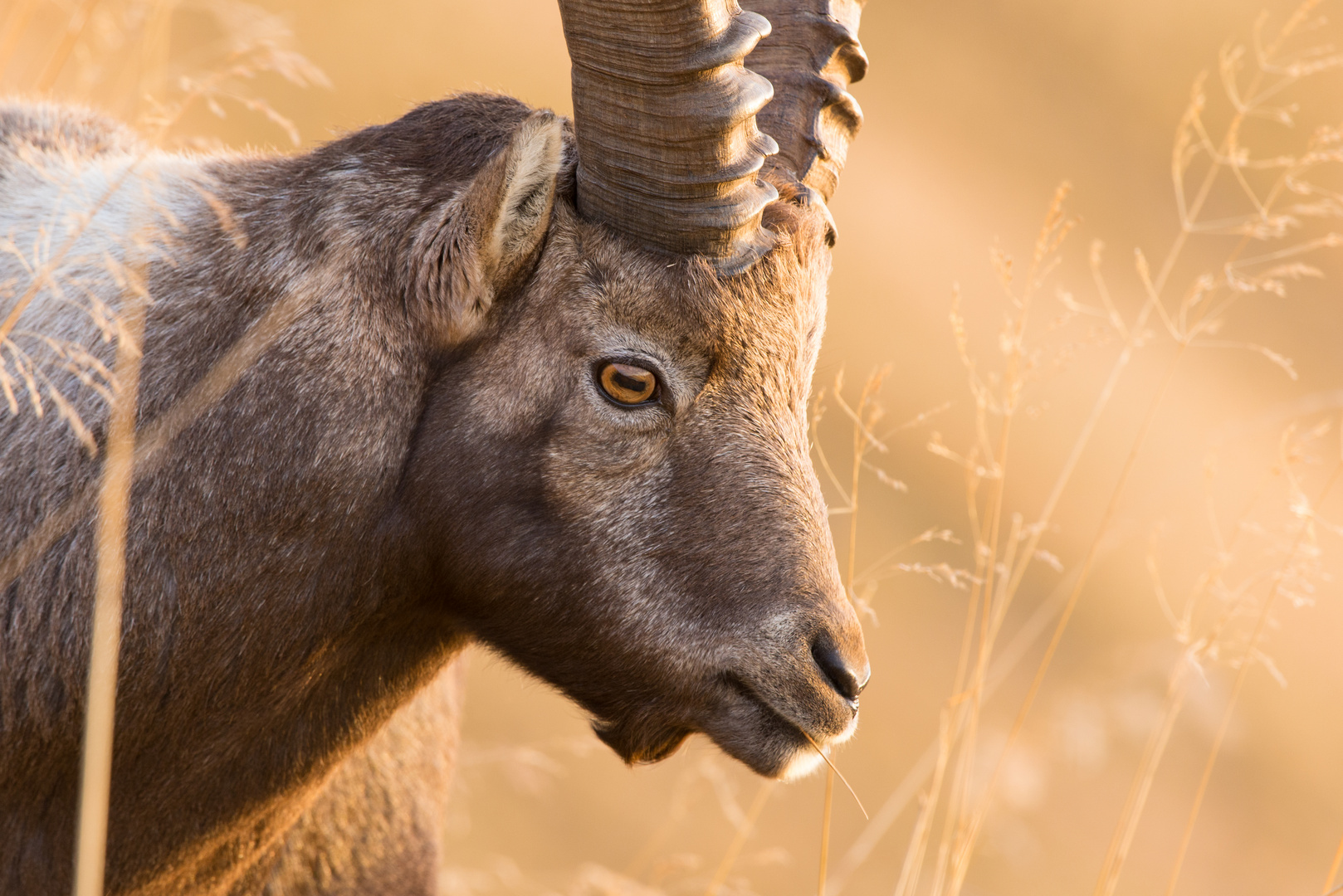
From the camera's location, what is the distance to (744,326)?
8.91 feet

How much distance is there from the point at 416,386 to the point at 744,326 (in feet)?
2.43

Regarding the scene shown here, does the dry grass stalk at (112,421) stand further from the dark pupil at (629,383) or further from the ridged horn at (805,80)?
the ridged horn at (805,80)

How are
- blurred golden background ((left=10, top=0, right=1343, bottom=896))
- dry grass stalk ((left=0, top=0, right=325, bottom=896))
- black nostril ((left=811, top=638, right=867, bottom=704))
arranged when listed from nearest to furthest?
dry grass stalk ((left=0, top=0, right=325, bottom=896)) → black nostril ((left=811, top=638, right=867, bottom=704)) → blurred golden background ((left=10, top=0, right=1343, bottom=896))

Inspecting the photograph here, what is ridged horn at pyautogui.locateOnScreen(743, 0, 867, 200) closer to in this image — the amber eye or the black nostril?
the amber eye

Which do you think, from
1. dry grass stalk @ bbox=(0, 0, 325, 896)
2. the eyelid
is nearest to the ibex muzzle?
the eyelid

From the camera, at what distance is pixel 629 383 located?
2627 mm

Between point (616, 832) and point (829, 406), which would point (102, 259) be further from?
point (829, 406)

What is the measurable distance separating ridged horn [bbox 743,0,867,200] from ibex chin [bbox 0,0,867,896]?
466mm

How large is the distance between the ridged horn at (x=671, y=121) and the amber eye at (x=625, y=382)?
30 cm

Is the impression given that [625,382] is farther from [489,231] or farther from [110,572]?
[110,572]

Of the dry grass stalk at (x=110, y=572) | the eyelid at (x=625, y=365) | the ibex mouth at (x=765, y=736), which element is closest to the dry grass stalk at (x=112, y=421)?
the dry grass stalk at (x=110, y=572)

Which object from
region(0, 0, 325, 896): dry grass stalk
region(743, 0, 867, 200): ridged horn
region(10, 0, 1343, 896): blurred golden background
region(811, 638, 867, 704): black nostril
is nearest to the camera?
region(0, 0, 325, 896): dry grass stalk

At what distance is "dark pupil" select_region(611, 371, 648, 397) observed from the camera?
8.59 ft

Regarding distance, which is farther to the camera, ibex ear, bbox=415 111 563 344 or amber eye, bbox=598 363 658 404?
amber eye, bbox=598 363 658 404
